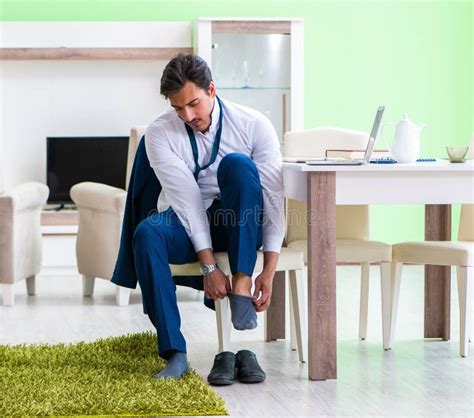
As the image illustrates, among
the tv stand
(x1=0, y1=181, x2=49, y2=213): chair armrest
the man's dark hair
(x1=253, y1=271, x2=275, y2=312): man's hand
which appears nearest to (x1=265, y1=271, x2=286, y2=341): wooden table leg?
(x1=253, y1=271, x2=275, y2=312): man's hand

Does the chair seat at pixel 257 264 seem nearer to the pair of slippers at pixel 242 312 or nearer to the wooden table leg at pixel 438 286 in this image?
the pair of slippers at pixel 242 312

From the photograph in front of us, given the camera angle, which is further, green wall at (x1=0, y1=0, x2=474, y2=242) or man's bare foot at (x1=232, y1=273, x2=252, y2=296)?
green wall at (x1=0, y1=0, x2=474, y2=242)

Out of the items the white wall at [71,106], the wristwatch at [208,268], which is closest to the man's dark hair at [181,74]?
the wristwatch at [208,268]

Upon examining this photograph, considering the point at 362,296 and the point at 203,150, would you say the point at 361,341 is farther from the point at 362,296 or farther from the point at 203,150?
the point at 203,150

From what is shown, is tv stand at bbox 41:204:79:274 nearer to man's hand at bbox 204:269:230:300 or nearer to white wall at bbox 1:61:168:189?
white wall at bbox 1:61:168:189

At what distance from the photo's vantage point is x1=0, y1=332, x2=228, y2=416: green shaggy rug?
9.58ft

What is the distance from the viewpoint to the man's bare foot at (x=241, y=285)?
3348 millimetres

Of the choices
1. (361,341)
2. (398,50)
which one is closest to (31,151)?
(398,50)

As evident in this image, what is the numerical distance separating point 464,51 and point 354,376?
4.25 meters

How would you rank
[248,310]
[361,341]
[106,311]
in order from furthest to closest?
[106,311] < [361,341] < [248,310]

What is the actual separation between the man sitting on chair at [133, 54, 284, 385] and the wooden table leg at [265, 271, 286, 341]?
2.12 feet

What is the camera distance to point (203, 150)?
3557 mm

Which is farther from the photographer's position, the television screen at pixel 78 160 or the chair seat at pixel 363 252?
the television screen at pixel 78 160

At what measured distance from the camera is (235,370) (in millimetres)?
3514
